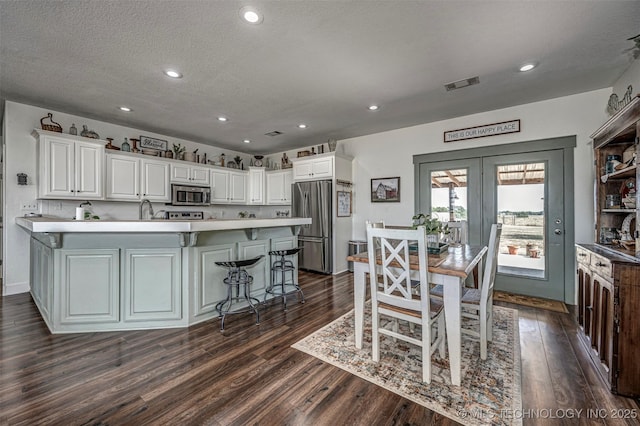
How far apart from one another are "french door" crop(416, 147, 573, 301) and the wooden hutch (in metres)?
1.01

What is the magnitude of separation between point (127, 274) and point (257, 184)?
13.1 feet

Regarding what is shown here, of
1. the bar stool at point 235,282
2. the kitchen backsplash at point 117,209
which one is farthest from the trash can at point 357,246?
the bar stool at point 235,282

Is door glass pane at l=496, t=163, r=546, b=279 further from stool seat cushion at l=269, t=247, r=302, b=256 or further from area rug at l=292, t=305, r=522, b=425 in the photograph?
stool seat cushion at l=269, t=247, r=302, b=256

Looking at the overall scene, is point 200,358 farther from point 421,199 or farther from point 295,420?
point 421,199

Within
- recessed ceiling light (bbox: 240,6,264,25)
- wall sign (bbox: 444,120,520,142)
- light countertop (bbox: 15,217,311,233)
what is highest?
recessed ceiling light (bbox: 240,6,264,25)

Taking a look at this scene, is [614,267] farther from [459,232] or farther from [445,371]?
[459,232]

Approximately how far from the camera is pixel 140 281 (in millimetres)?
2711

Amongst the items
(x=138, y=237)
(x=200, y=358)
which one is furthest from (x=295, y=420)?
(x=138, y=237)

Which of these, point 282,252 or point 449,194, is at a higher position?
point 449,194

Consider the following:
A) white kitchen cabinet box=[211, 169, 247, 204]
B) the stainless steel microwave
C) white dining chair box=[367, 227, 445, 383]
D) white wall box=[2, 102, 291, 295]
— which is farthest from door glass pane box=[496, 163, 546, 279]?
white wall box=[2, 102, 291, 295]

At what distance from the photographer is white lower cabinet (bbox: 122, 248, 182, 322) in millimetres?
2695

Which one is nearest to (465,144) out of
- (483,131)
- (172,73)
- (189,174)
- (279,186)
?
(483,131)

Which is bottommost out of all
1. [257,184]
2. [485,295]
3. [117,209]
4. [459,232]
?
[485,295]

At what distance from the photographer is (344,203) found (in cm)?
534
